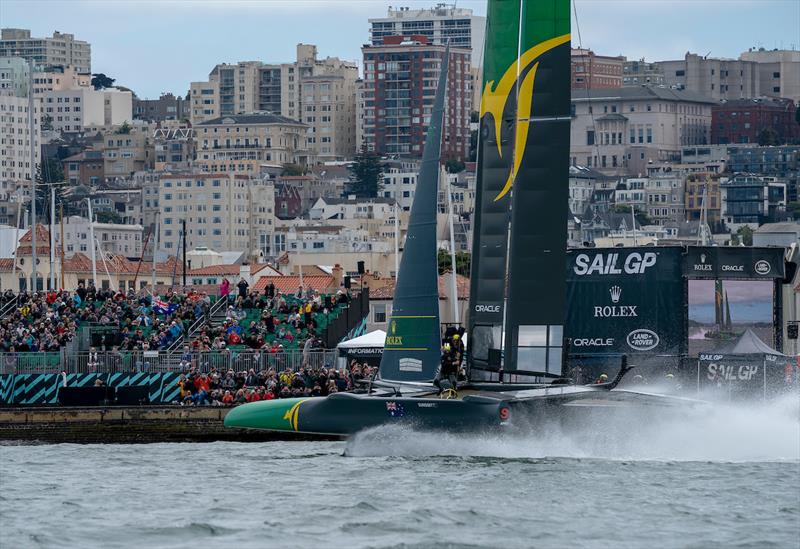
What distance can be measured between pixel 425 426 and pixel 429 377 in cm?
219

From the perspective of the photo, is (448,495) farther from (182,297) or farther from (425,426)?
(182,297)

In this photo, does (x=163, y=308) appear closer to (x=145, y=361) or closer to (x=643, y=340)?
(x=145, y=361)

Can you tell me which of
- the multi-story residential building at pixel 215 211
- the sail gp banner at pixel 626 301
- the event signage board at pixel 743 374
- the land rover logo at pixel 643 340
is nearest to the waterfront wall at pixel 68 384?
the sail gp banner at pixel 626 301

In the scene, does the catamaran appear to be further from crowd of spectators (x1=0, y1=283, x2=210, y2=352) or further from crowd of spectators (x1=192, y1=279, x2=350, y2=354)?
crowd of spectators (x1=0, y1=283, x2=210, y2=352)

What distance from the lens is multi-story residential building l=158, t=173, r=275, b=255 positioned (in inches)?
7239

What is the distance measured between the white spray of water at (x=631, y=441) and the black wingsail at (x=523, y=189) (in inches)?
61.5

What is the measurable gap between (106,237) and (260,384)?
13251cm

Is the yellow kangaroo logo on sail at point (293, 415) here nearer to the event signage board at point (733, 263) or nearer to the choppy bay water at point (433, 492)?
the choppy bay water at point (433, 492)

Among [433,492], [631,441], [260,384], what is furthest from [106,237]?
[433,492]

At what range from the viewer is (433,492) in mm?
25922

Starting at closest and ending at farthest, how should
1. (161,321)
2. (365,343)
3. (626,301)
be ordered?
(365,343) → (626,301) → (161,321)

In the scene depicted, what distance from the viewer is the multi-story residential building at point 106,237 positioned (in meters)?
160

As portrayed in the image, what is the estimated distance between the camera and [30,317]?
44.7m

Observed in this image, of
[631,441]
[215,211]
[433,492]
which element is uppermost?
[215,211]
